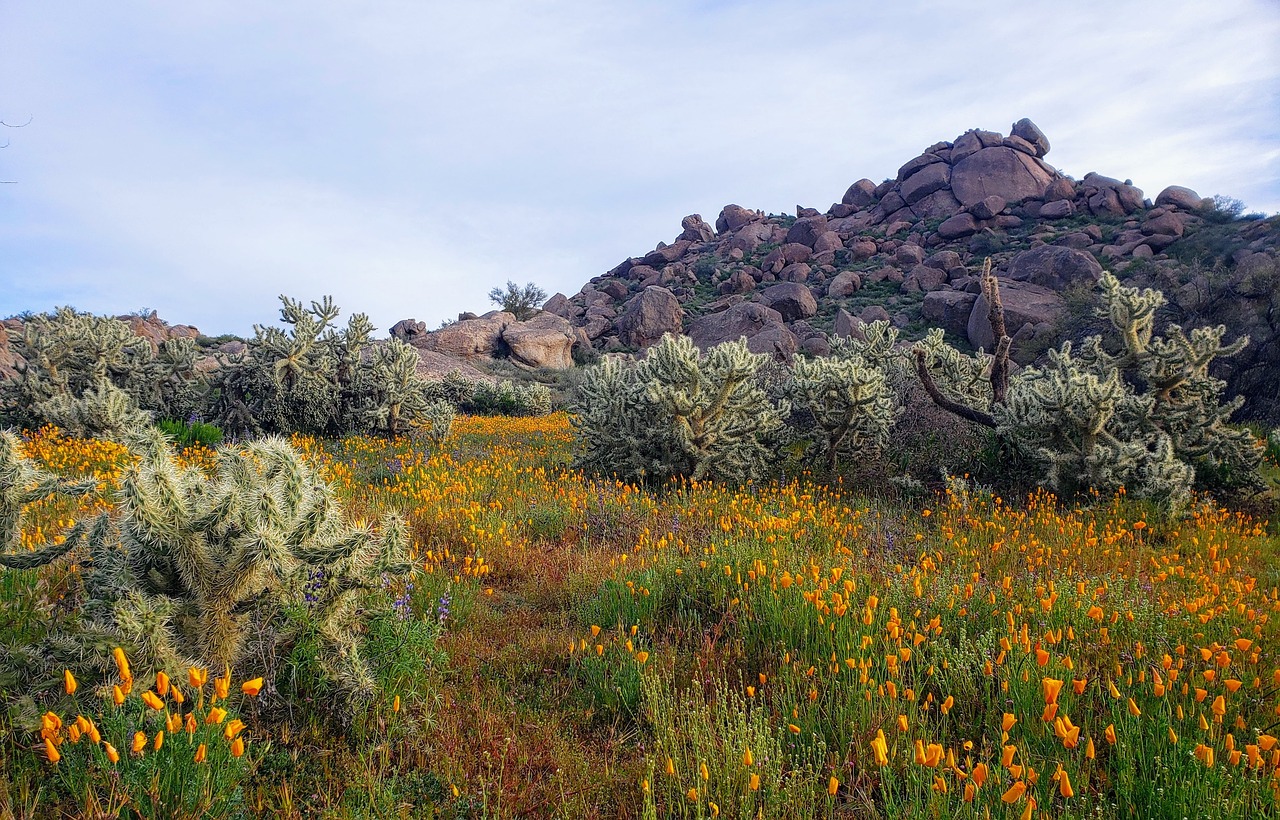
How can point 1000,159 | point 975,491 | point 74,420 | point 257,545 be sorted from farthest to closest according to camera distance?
point 1000,159
point 74,420
point 975,491
point 257,545

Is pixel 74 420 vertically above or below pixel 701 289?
below

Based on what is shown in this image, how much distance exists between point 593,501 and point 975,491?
4.74m

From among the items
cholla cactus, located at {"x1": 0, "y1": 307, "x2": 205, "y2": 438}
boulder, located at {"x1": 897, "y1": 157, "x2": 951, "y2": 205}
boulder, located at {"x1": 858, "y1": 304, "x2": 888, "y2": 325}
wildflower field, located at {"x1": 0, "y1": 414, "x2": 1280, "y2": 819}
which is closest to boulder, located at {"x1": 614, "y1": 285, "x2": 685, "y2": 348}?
boulder, located at {"x1": 858, "y1": 304, "x2": 888, "y2": 325}

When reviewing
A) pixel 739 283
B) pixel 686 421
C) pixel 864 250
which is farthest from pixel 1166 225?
pixel 686 421

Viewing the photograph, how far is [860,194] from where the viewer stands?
220 feet

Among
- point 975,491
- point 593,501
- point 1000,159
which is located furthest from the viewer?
point 1000,159

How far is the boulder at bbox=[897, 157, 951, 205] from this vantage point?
6012 centimetres

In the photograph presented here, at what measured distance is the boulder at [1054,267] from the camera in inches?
1436

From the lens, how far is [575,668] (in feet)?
12.0

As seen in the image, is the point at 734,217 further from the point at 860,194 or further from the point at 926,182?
the point at 926,182

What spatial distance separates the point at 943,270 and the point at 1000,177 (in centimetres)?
1704

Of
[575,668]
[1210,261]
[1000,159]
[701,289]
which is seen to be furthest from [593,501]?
[1000,159]

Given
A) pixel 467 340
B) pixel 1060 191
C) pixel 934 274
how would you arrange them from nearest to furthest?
pixel 467 340
pixel 934 274
pixel 1060 191

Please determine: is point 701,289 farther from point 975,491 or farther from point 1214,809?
point 1214,809
